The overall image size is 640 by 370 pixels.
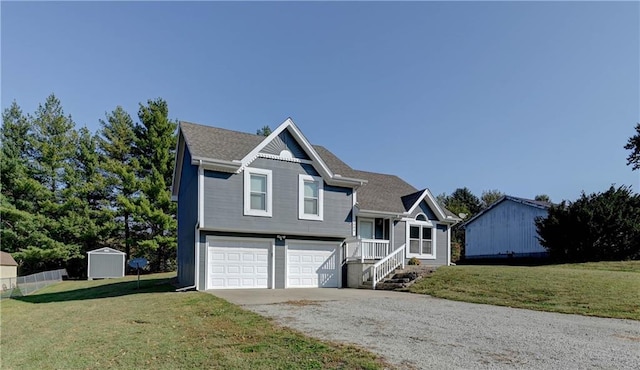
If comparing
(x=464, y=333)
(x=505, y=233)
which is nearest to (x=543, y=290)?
(x=464, y=333)

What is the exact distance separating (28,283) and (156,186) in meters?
11.8

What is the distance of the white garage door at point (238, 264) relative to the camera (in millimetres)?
16172

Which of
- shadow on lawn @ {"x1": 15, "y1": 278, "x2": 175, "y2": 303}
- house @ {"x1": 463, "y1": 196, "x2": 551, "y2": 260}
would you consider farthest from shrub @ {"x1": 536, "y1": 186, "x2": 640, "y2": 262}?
shadow on lawn @ {"x1": 15, "y1": 278, "x2": 175, "y2": 303}

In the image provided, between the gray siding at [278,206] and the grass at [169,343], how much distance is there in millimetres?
5237

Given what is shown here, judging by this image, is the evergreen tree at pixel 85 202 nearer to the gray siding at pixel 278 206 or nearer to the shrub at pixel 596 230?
the gray siding at pixel 278 206

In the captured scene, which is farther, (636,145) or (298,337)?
(636,145)

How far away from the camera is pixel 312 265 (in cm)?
1856

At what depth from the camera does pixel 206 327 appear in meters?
8.37

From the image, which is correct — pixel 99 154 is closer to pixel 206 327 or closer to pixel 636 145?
pixel 206 327

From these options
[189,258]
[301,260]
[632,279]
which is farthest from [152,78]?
[632,279]

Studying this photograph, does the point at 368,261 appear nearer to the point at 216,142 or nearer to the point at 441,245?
the point at 441,245

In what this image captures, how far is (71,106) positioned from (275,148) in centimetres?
3305

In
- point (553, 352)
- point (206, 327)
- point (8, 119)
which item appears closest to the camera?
point (553, 352)

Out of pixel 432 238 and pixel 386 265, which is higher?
pixel 432 238
